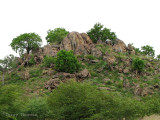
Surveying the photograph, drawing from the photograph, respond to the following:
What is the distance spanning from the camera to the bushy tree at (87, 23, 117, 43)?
70.8 m

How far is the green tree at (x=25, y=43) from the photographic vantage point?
67.6 meters

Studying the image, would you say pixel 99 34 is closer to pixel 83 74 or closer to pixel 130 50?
pixel 130 50

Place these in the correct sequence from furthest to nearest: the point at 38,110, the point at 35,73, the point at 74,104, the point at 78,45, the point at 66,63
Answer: the point at 78,45
the point at 35,73
the point at 66,63
the point at 38,110
the point at 74,104

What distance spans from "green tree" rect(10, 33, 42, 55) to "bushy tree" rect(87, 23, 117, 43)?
21.9 metres

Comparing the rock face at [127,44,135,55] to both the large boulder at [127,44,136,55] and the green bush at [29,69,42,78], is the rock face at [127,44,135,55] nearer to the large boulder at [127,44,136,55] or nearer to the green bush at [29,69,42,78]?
the large boulder at [127,44,136,55]

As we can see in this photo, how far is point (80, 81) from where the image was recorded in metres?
46.8

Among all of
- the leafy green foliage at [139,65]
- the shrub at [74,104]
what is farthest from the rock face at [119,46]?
the shrub at [74,104]

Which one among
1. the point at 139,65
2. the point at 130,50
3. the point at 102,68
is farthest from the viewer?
the point at 130,50

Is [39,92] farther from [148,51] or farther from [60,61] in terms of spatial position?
[148,51]

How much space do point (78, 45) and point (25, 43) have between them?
846 inches

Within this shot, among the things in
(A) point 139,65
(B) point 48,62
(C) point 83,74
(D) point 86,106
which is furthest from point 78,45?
(D) point 86,106

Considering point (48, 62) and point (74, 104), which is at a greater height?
point (48, 62)

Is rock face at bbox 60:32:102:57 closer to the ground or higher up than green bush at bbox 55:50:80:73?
higher up

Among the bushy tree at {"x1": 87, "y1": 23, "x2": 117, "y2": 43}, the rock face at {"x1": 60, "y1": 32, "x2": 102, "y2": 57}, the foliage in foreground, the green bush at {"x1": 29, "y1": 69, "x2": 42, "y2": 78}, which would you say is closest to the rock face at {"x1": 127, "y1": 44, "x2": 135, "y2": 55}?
the bushy tree at {"x1": 87, "y1": 23, "x2": 117, "y2": 43}
